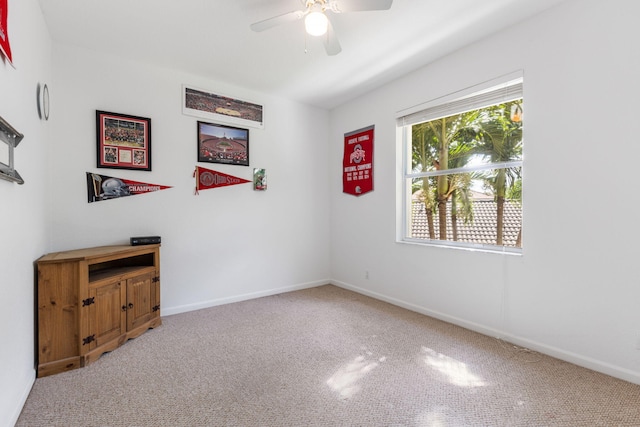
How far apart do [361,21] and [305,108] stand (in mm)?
2014

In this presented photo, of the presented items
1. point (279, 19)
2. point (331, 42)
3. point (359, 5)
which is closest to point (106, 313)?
point (279, 19)

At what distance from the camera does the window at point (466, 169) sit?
105 inches

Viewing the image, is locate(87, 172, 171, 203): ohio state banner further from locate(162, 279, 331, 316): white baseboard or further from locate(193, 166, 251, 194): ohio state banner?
locate(162, 279, 331, 316): white baseboard

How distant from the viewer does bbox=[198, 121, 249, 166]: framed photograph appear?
11.5 ft

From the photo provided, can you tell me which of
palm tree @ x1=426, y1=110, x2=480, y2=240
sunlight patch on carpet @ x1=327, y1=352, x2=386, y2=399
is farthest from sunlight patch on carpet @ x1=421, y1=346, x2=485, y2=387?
palm tree @ x1=426, y1=110, x2=480, y2=240

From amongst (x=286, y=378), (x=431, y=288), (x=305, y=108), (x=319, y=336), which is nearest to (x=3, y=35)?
(x=286, y=378)

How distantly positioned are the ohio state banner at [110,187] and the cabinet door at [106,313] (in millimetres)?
953

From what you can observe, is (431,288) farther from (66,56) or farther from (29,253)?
(66,56)

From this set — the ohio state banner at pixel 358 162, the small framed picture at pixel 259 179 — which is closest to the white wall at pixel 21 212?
the small framed picture at pixel 259 179

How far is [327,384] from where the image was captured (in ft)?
6.42

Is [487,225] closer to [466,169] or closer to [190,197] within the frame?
[466,169]

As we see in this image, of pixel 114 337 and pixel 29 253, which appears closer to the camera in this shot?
pixel 29 253

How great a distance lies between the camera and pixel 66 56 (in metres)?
2.76

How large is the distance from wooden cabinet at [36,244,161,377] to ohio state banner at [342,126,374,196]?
270 centimetres
